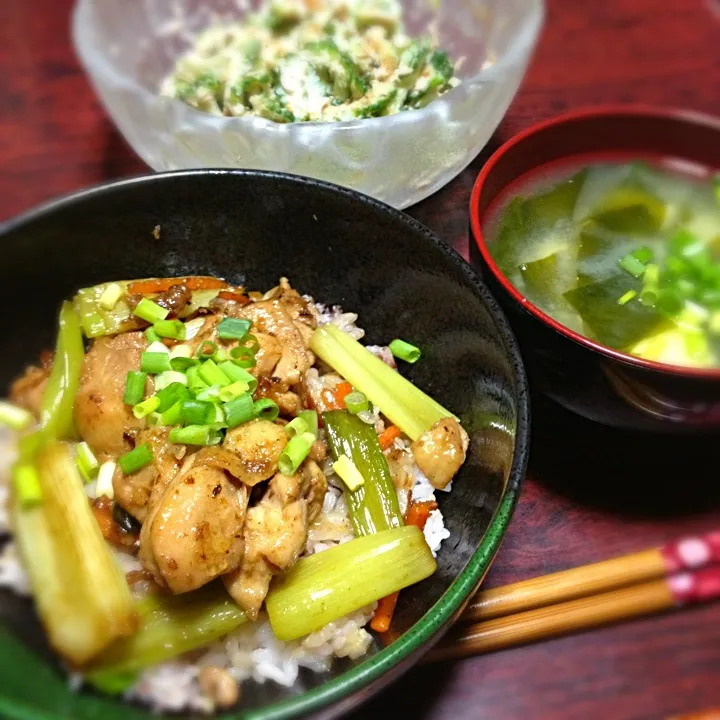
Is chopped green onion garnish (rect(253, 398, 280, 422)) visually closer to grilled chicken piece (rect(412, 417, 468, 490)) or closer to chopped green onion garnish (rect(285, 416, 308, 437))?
chopped green onion garnish (rect(285, 416, 308, 437))

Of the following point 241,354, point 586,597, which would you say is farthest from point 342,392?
point 586,597

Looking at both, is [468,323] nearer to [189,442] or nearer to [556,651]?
[189,442]

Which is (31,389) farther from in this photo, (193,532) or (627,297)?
(627,297)

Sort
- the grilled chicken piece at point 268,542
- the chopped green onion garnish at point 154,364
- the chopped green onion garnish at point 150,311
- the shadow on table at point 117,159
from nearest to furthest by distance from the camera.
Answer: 1. the grilled chicken piece at point 268,542
2. the chopped green onion garnish at point 154,364
3. the chopped green onion garnish at point 150,311
4. the shadow on table at point 117,159

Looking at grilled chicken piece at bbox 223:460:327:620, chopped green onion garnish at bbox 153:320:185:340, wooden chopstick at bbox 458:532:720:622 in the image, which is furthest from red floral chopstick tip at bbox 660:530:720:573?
chopped green onion garnish at bbox 153:320:185:340

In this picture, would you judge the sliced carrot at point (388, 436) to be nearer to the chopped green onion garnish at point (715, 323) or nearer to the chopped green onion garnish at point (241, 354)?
the chopped green onion garnish at point (241, 354)

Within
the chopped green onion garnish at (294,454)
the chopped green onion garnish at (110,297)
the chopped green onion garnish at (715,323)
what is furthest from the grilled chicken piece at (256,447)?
the chopped green onion garnish at (715,323)
